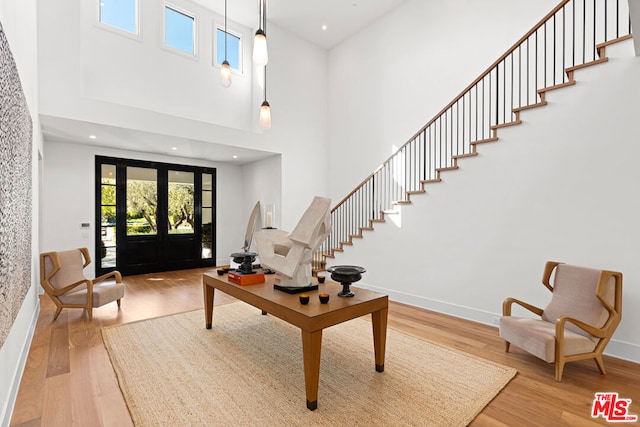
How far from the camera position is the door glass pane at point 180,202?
7.36 m

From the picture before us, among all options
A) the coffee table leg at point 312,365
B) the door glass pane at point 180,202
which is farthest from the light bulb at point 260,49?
the door glass pane at point 180,202

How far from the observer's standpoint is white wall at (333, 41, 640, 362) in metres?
2.95

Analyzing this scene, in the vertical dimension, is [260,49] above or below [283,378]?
above

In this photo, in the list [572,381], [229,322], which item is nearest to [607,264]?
[572,381]

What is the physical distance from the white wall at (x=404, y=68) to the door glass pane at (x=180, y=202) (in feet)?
11.7

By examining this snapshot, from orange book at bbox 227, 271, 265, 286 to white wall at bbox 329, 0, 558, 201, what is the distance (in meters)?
4.53

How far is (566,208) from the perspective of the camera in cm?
328

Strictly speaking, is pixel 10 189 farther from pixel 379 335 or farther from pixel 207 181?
pixel 207 181

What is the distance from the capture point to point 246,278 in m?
3.05

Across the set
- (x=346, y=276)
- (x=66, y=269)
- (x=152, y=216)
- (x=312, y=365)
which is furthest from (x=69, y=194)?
(x=312, y=365)

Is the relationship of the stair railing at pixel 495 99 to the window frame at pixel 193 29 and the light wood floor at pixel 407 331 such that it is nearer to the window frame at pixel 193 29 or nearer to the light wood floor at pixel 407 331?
the light wood floor at pixel 407 331

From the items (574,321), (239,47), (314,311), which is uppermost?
(239,47)

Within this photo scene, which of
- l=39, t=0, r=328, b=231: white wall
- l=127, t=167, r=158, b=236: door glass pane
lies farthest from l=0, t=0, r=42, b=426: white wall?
l=127, t=167, r=158, b=236: door glass pane

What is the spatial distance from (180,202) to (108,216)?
1.51m
